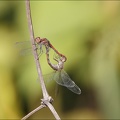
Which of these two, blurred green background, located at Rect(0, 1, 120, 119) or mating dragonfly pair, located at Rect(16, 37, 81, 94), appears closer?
mating dragonfly pair, located at Rect(16, 37, 81, 94)

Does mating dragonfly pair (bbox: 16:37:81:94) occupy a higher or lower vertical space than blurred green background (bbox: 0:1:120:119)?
higher

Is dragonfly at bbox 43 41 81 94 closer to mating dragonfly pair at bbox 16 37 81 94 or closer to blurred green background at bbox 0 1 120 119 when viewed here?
mating dragonfly pair at bbox 16 37 81 94

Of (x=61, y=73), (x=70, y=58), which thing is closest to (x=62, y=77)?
(x=61, y=73)

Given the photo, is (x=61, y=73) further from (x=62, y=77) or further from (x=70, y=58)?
(x=70, y=58)

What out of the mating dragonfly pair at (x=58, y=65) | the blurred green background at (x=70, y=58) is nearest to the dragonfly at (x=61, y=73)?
the mating dragonfly pair at (x=58, y=65)

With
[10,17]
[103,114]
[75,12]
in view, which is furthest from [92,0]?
[103,114]

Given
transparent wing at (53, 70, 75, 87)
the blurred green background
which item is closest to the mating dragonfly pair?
transparent wing at (53, 70, 75, 87)

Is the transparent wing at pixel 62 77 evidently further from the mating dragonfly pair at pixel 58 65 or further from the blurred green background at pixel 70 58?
the blurred green background at pixel 70 58

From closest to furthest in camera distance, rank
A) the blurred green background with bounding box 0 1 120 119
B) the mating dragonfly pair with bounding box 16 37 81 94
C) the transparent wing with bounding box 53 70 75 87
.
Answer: the mating dragonfly pair with bounding box 16 37 81 94 → the transparent wing with bounding box 53 70 75 87 → the blurred green background with bounding box 0 1 120 119

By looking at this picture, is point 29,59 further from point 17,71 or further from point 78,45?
point 78,45
